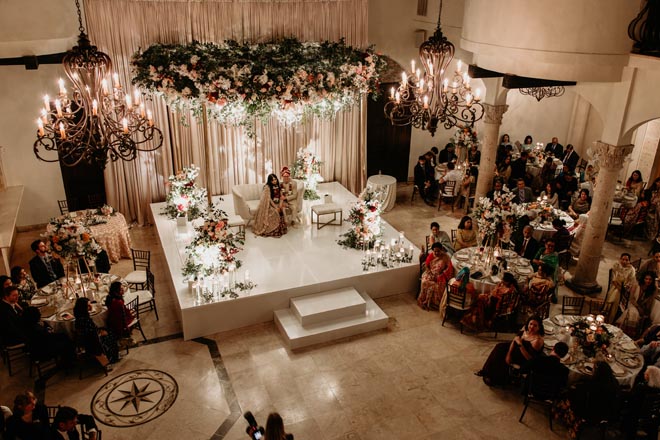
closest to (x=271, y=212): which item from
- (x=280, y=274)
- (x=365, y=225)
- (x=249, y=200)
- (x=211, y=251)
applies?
(x=249, y=200)

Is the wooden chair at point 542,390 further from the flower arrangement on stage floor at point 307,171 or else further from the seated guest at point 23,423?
the flower arrangement on stage floor at point 307,171

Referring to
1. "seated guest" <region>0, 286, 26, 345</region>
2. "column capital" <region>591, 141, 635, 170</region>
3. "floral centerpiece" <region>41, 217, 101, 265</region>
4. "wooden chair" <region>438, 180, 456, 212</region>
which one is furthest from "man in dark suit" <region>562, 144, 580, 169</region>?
"seated guest" <region>0, 286, 26, 345</region>

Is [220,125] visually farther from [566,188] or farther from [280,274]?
[566,188]

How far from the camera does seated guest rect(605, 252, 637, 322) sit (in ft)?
29.9

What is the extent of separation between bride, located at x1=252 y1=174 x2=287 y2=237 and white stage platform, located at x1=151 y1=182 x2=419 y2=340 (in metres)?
0.18

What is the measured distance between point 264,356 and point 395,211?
6.54 metres

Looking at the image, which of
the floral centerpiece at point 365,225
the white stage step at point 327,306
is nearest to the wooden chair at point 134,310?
the white stage step at point 327,306

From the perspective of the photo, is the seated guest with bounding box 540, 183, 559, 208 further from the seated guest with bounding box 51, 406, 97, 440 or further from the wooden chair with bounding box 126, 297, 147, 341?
the seated guest with bounding box 51, 406, 97, 440

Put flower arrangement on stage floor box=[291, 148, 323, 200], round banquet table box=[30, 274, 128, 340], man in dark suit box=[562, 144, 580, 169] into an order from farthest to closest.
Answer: man in dark suit box=[562, 144, 580, 169]
flower arrangement on stage floor box=[291, 148, 323, 200]
round banquet table box=[30, 274, 128, 340]

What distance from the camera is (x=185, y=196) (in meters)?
11.7

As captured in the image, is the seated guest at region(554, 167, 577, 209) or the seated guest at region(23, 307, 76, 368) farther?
the seated guest at region(554, 167, 577, 209)

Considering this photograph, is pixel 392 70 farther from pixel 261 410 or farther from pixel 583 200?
pixel 261 410

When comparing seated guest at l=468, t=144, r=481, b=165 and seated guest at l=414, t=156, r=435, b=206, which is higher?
seated guest at l=468, t=144, r=481, b=165

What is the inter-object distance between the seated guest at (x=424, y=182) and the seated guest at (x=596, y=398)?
26.3 feet
